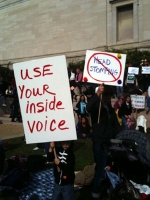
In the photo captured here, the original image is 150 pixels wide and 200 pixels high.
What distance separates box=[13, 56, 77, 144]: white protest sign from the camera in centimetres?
378

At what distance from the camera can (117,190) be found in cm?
343

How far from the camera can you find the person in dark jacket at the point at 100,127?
15.3 ft

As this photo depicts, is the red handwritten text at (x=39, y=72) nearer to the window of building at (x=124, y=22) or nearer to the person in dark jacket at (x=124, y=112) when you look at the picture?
the person in dark jacket at (x=124, y=112)

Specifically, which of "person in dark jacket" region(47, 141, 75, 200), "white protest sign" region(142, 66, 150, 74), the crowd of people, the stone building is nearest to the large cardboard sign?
the crowd of people

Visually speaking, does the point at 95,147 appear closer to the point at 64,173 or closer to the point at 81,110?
the point at 64,173

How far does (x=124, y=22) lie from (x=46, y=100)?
61.1 feet

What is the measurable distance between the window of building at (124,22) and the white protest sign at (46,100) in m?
17.8

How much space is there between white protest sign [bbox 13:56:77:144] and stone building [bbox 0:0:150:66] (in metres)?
16.2

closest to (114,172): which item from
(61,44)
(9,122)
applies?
(9,122)

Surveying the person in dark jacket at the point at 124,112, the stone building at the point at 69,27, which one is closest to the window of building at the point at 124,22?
the stone building at the point at 69,27

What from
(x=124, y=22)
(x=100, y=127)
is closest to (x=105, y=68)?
A: (x=100, y=127)

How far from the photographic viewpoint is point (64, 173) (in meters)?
3.89

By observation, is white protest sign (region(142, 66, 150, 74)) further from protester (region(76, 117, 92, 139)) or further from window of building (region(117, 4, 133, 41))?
window of building (region(117, 4, 133, 41))

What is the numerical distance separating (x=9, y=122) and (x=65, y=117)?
10.7m
